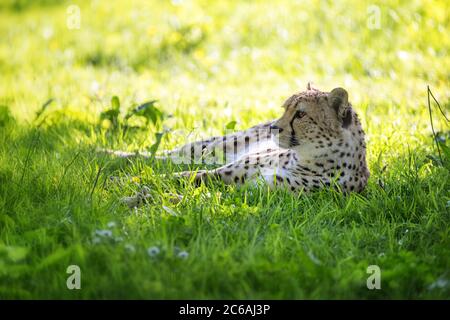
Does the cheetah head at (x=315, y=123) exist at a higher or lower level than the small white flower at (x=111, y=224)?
higher

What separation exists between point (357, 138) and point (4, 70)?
6.92 metres

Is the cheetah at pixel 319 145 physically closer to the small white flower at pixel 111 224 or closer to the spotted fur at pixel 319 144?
the spotted fur at pixel 319 144

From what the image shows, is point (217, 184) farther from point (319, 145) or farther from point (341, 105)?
point (341, 105)

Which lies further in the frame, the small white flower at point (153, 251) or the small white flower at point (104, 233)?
the small white flower at point (104, 233)

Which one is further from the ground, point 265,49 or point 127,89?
point 265,49

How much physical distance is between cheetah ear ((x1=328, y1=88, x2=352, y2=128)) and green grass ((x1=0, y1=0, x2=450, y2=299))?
22.7 inches

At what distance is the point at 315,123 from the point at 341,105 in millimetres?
238

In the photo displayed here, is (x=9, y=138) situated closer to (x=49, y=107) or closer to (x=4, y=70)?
(x=49, y=107)

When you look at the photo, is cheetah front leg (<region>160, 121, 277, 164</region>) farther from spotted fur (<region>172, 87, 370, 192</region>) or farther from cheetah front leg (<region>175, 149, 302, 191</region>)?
spotted fur (<region>172, 87, 370, 192</region>)

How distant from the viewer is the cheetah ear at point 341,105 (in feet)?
16.0

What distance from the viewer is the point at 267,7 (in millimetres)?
11133

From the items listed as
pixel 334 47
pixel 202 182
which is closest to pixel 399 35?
pixel 334 47

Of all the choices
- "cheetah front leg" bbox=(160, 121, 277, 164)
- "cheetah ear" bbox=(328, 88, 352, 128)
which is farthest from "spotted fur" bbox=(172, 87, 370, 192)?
"cheetah front leg" bbox=(160, 121, 277, 164)

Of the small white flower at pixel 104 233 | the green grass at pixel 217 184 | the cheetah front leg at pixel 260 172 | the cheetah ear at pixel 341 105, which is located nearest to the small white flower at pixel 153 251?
the green grass at pixel 217 184
